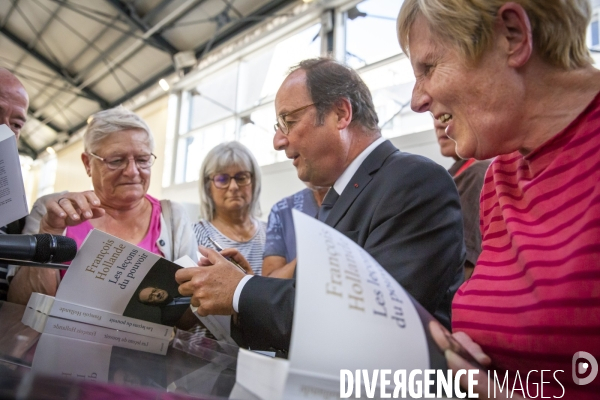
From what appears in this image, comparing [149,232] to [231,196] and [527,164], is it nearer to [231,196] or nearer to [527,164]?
[231,196]

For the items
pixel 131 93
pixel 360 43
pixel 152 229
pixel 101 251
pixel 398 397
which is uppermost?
pixel 131 93

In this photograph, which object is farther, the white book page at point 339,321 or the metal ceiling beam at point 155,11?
the metal ceiling beam at point 155,11

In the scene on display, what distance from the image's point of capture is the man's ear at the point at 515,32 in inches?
33.3

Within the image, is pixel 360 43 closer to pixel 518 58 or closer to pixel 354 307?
pixel 518 58

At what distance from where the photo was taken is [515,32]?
0.86 metres

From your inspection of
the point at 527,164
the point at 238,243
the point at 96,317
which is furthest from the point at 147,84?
the point at 527,164

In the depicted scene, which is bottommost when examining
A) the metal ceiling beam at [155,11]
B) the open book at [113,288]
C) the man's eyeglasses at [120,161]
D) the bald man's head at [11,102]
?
the open book at [113,288]

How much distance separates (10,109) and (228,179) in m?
1.21

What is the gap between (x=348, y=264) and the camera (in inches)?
19.1

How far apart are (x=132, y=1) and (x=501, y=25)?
8303mm

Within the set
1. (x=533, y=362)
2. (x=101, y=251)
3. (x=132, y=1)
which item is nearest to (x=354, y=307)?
(x=533, y=362)

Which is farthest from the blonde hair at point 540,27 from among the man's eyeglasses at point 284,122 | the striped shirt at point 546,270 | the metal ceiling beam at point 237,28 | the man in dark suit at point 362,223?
the metal ceiling beam at point 237,28

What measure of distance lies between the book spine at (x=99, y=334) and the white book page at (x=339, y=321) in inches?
28.0

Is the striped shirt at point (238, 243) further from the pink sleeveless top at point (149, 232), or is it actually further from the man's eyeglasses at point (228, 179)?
the pink sleeveless top at point (149, 232)
